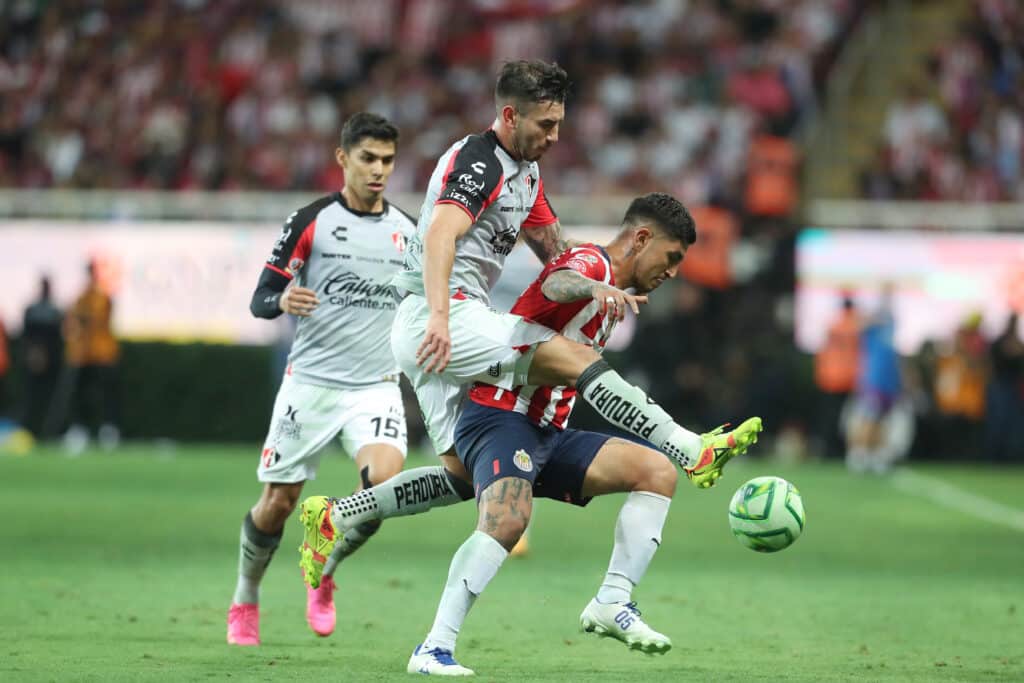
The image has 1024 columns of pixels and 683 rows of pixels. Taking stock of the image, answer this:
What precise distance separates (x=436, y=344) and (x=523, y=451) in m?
0.65

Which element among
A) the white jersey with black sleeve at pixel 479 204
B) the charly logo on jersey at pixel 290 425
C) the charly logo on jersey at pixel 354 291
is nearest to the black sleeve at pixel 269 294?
the charly logo on jersey at pixel 354 291

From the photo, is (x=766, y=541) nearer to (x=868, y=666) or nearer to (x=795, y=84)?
(x=868, y=666)

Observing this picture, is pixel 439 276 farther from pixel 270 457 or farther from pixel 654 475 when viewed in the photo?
pixel 270 457

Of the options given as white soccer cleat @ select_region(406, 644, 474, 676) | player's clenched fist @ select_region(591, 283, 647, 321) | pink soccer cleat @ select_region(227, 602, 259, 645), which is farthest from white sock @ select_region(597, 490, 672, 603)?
pink soccer cleat @ select_region(227, 602, 259, 645)

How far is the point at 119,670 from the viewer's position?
6.96 metres

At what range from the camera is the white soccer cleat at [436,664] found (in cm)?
668

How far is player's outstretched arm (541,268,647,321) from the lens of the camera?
665cm

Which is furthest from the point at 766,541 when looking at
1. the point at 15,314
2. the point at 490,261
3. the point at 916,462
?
the point at 15,314

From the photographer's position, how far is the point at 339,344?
29.7 feet

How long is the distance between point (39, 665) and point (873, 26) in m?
24.1

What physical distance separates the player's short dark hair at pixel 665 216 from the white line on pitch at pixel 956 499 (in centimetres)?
943

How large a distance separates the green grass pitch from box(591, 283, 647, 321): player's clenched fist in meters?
1.58

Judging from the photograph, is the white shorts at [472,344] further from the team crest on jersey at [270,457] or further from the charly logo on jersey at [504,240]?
the team crest on jersey at [270,457]

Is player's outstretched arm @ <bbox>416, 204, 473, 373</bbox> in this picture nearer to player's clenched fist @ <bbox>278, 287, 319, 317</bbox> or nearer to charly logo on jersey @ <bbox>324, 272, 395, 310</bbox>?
player's clenched fist @ <bbox>278, 287, 319, 317</bbox>
